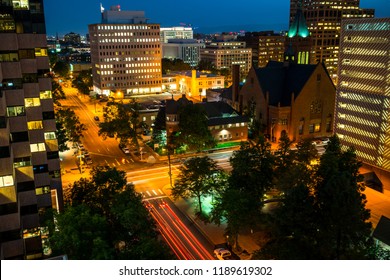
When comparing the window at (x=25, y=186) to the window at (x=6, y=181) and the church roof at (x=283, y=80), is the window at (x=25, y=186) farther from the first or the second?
the church roof at (x=283, y=80)

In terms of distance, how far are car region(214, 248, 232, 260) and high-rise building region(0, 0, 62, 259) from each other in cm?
1799

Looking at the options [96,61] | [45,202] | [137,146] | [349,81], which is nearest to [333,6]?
[96,61]

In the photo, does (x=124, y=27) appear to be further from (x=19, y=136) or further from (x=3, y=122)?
(x=3, y=122)

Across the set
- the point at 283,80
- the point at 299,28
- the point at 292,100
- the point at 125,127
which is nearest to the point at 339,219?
the point at 125,127

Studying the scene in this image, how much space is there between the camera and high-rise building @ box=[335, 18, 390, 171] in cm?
6450

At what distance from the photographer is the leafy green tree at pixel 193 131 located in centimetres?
7350

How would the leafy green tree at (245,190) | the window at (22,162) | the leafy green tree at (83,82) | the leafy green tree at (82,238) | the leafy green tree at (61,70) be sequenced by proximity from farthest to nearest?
1. the leafy green tree at (61,70)
2. the leafy green tree at (83,82)
3. the window at (22,162)
4. the leafy green tree at (245,190)
5. the leafy green tree at (82,238)

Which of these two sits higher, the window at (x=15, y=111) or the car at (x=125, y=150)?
the window at (x=15, y=111)

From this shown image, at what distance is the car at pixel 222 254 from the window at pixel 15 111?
25.5 metres

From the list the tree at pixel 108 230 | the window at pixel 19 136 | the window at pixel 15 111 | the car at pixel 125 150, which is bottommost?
the car at pixel 125 150

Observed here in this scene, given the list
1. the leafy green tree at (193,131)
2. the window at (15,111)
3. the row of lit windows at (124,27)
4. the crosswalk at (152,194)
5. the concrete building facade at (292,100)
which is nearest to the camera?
the window at (15,111)

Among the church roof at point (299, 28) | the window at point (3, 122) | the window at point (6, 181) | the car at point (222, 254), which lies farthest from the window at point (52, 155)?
the church roof at point (299, 28)

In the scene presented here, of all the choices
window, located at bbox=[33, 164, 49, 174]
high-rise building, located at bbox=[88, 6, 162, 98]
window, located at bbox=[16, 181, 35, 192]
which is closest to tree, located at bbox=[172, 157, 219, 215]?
window, located at bbox=[33, 164, 49, 174]

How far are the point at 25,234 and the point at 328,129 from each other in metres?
74.0
